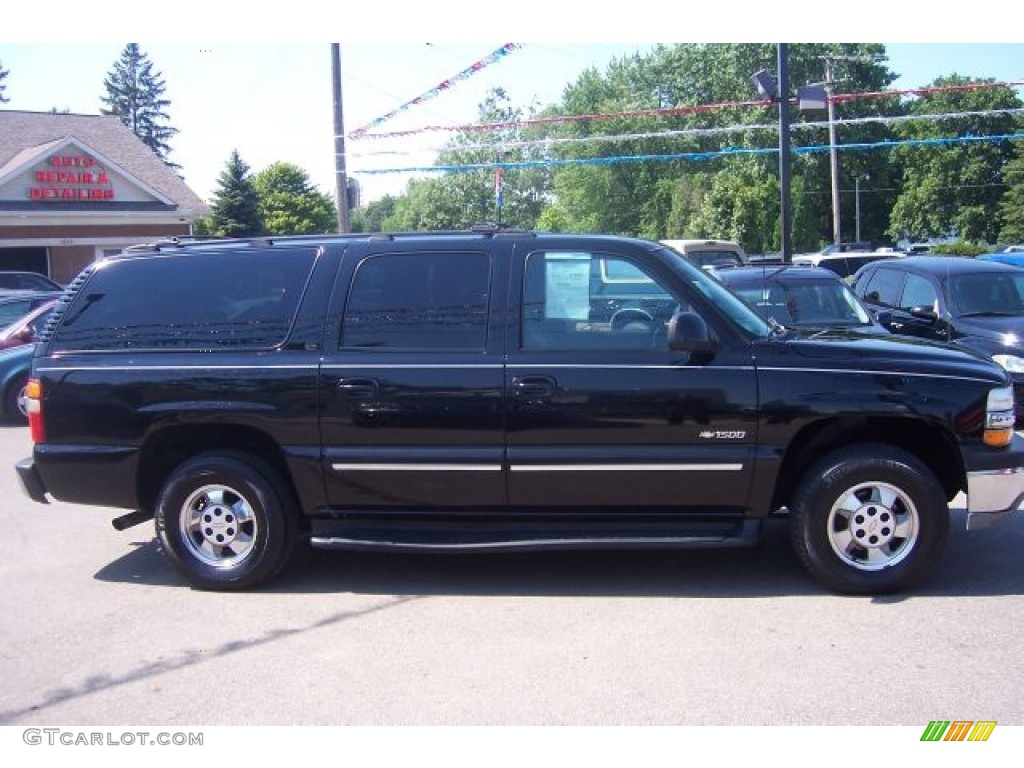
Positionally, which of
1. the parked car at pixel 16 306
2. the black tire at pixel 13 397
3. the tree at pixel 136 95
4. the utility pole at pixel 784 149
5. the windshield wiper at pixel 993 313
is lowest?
the black tire at pixel 13 397

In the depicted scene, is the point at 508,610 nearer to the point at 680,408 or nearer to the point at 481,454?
the point at 481,454

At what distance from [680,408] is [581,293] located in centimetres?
85

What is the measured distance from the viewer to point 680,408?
5176mm

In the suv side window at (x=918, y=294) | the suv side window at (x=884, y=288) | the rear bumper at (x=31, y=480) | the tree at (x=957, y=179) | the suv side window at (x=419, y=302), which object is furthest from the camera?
the tree at (x=957, y=179)

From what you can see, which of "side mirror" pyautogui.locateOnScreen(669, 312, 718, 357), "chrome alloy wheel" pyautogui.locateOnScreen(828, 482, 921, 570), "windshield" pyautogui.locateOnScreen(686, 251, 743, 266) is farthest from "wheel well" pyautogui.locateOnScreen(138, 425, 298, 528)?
"windshield" pyautogui.locateOnScreen(686, 251, 743, 266)

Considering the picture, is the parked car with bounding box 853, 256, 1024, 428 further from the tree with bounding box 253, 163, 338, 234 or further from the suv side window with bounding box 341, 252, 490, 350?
the tree with bounding box 253, 163, 338, 234

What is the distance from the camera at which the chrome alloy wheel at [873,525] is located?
5203 mm

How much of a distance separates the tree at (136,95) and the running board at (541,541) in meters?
73.0

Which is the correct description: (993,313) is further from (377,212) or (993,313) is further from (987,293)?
(377,212)

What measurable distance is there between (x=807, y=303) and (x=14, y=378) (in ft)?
30.8

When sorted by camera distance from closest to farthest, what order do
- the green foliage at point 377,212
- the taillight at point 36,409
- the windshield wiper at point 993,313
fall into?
the taillight at point 36,409 → the windshield wiper at point 993,313 → the green foliage at point 377,212

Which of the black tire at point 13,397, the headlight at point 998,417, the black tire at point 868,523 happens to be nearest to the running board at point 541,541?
the black tire at point 868,523

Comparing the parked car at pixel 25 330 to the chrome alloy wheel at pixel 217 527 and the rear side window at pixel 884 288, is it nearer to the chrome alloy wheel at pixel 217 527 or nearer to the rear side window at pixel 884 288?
the chrome alloy wheel at pixel 217 527

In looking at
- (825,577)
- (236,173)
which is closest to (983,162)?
(236,173)
